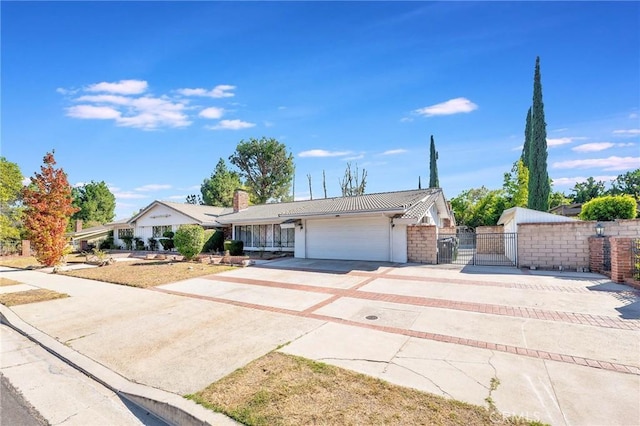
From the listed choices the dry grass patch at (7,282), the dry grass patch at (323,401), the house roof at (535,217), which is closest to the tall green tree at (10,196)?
the dry grass patch at (7,282)

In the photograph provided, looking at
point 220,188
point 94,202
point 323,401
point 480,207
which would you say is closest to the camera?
point 323,401

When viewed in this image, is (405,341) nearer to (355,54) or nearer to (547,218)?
(355,54)

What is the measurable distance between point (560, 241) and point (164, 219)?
95.8ft

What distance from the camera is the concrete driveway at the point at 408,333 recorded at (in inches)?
153

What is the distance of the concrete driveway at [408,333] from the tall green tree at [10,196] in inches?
1234

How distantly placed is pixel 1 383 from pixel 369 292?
26.1 ft

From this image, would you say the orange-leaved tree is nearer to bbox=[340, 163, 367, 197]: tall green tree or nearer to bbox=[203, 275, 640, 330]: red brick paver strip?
bbox=[203, 275, 640, 330]: red brick paver strip

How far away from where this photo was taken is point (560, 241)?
1288 cm

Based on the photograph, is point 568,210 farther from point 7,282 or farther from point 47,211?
point 7,282

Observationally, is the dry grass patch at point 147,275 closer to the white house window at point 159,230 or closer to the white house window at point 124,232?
the white house window at point 159,230

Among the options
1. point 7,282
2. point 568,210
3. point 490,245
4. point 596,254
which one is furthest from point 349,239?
point 568,210

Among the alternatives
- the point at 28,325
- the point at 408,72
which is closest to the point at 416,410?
the point at 28,325

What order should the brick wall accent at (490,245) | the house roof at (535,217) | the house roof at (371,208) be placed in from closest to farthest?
the house roof at (535,217) → the house roof at (371,208) → the brick wall accent at (490,245)

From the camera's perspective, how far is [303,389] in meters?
3.80
